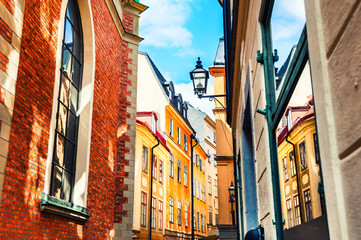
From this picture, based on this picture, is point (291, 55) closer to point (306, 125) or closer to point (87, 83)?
point (306, 125)

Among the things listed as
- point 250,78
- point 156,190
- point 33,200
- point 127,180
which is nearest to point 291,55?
point 250,78

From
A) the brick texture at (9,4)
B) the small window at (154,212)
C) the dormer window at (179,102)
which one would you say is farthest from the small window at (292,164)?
the dormer window at (179,102)

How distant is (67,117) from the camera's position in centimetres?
873

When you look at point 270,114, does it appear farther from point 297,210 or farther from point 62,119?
point 62,119

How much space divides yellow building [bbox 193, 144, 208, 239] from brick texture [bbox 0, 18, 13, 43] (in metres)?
34.3

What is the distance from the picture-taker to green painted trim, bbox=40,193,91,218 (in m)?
6.69

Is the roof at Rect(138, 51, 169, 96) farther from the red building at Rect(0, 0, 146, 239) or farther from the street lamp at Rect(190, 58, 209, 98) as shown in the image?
the street lamp at Rect(190, 58, 209, 98)

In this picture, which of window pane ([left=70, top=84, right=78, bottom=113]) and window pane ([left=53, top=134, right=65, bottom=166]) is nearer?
window pane ([left=53, top=134, right=65, bottom=166])

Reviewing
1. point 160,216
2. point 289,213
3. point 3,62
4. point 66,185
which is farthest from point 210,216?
point 289,213

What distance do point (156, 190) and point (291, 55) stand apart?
26.2 m

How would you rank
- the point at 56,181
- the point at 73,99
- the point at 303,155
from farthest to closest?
the point at 73,99, the point at 56,181, the point at 303,155

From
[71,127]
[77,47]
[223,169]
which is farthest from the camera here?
[223,169]

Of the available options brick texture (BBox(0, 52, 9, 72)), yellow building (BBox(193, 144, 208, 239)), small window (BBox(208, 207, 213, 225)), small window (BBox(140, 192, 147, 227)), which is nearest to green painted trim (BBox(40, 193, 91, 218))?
brick texture (BBox(0, 52, 9, 72))

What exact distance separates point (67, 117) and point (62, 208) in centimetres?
209
